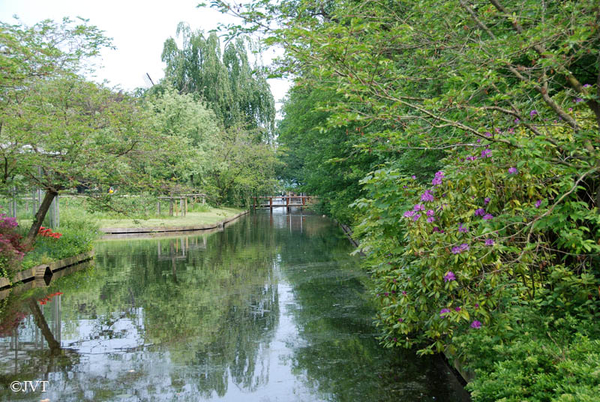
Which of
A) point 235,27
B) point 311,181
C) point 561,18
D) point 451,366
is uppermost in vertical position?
point 235,27

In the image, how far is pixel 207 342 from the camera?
7168 millimetres

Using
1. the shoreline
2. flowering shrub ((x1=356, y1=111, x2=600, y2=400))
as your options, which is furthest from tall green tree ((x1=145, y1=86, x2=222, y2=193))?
flowering shrub ((x1=356, y1=111, x2=600, y2=400))

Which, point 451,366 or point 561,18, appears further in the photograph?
point 451,366

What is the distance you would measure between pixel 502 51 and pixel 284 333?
4.87m

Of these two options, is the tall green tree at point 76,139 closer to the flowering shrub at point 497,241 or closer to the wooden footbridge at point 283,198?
the flowering shrub at point 497,241

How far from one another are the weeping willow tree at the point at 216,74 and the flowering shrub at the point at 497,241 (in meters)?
30.0

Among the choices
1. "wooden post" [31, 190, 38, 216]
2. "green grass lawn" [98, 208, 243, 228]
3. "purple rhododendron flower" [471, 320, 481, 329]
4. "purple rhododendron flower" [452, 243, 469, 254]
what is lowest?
"green grass lawn" [98, 208, 243, 228]

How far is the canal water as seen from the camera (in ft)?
17.9

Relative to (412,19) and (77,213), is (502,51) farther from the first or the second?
(77,213)

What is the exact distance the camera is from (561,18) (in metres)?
4.95

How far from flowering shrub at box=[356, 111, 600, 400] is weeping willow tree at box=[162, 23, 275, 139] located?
30006 mm

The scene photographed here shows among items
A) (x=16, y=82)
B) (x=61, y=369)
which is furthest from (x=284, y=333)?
(x=16, y=82)

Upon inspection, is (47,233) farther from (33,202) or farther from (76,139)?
(76,139)

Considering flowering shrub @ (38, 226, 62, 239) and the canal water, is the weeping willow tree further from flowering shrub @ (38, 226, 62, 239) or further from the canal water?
the canal water
